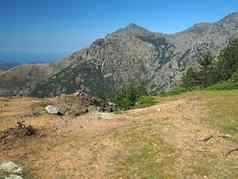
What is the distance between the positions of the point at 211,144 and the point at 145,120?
7.58 meters

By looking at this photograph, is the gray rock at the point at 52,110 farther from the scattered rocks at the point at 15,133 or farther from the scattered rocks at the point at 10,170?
the scattered rocks at the point at 10,170

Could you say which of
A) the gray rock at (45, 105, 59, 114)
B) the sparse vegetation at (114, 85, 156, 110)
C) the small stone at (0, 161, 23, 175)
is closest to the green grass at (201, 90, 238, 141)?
the sparse vegetation at (114, 85, 156, 110)

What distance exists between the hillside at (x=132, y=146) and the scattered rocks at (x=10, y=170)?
588 millimetres

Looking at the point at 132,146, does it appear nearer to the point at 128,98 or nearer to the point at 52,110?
the point at 52,110

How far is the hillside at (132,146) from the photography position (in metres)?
18.2

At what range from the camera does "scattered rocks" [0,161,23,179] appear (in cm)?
1723

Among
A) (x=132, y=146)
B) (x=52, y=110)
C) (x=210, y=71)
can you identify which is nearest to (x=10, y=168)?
(x=132, y=146)

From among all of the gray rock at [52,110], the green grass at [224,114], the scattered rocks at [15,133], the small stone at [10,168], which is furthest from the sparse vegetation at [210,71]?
the small stone at [10,168]

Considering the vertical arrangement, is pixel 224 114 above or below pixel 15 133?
above

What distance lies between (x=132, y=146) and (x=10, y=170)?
8343mm

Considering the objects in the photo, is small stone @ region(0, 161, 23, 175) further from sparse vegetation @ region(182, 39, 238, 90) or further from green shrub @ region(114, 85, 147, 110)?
sparse vegetation @ region(182, 39, 238, 90)

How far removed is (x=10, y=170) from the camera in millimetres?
17922

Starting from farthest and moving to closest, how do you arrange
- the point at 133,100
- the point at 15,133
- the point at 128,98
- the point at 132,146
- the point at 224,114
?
1. the point at 128,98
2. the point at 133,100
3. the point at 224,114
4. the point at 15,133
5. the point at 132,146

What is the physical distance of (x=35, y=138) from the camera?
23438 mm
